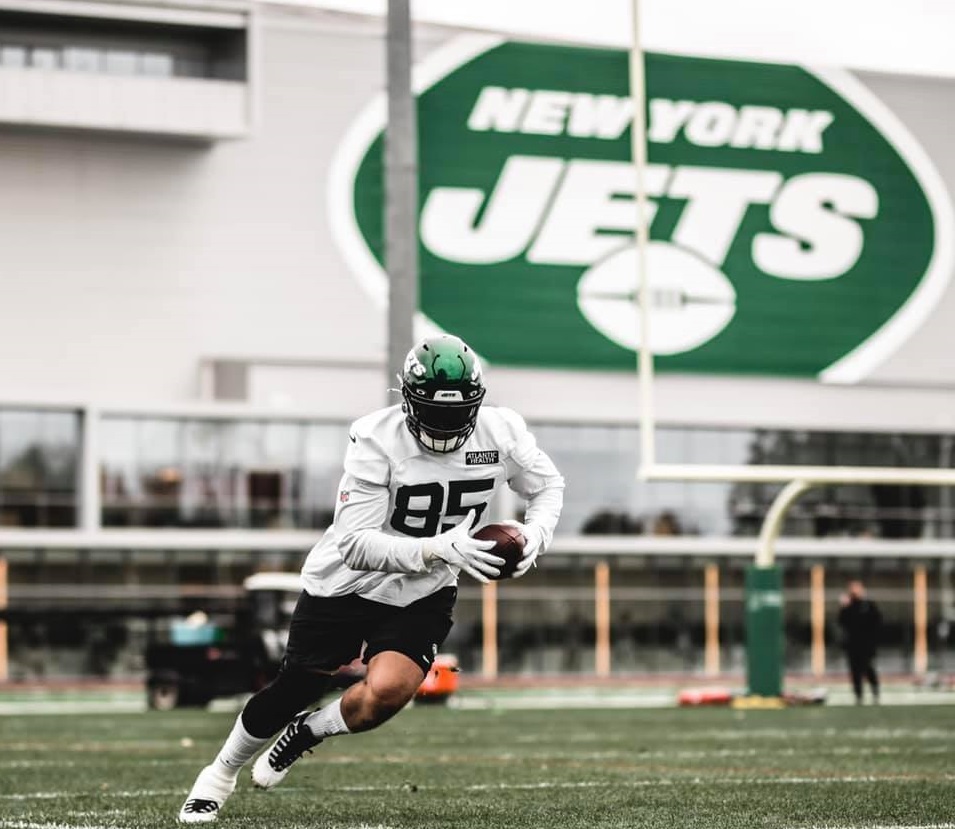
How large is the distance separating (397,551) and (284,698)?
0.76 metres

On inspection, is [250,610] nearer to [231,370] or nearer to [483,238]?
[483,238]

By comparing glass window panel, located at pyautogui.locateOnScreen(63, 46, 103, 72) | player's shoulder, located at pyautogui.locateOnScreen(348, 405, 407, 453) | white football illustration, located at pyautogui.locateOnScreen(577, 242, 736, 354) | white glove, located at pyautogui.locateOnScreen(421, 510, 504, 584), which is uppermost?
glass window panel, located at pyautogui.locateOnScreen(63, 46, 103, 72)

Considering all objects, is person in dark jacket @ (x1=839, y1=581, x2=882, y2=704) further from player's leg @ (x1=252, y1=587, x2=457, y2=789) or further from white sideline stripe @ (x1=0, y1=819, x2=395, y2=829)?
white sideline stripe @ (x1=0, y1=819, x2=395, y2=829)

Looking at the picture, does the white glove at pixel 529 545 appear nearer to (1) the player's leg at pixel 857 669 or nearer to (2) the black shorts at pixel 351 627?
(2) the black shorts at pixel 351 627

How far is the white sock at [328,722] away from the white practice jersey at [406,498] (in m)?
0.38

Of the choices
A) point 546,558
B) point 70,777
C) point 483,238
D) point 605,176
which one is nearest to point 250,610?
point 605,176

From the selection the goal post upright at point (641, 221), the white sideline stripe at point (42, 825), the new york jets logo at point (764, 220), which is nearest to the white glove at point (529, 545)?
the white sideline stripe at point (42, 825)

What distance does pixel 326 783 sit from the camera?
29.7ft

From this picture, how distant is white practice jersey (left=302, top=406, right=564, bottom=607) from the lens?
20.9 feet

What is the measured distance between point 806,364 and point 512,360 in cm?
844

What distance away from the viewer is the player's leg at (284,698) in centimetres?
668

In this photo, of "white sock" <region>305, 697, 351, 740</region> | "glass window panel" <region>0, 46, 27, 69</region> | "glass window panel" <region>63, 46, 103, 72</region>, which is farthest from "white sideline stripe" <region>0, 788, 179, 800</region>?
"glass window panel" <region>0, 46, 27, 69</region>

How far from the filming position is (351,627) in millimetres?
6723

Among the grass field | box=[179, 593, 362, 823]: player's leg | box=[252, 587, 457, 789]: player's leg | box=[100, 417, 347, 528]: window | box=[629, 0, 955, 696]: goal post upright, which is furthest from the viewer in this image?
box=[100, 417, 347, 528]: window
